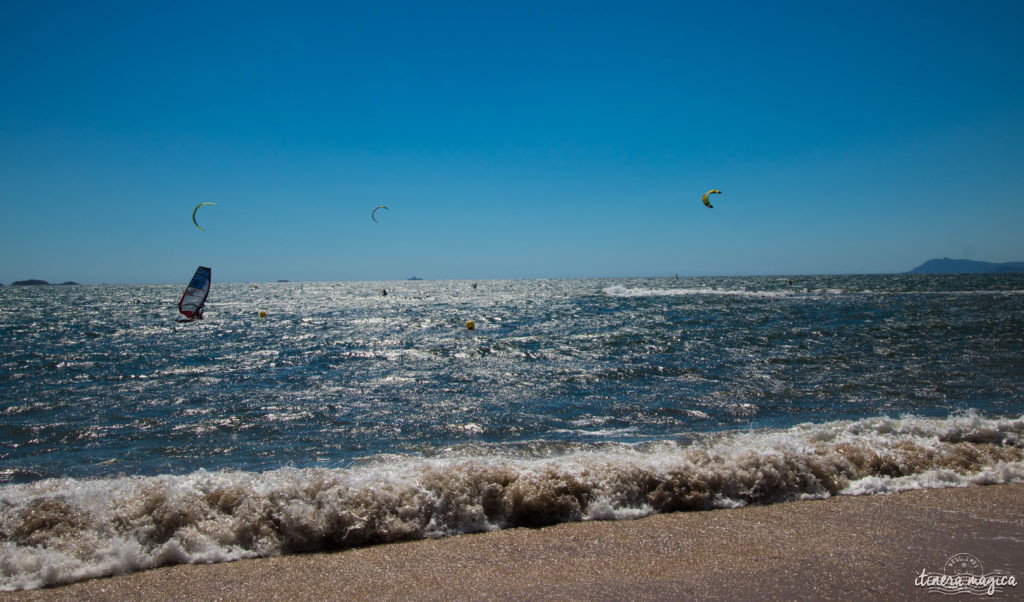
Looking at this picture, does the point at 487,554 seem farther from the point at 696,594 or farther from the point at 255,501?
the point at 255,501

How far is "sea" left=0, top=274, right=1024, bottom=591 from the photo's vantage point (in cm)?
535

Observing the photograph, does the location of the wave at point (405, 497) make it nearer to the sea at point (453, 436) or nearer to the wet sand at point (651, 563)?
the sea at point (453, 436)

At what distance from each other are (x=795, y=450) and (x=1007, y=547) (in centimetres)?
228

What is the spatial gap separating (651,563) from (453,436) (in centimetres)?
535

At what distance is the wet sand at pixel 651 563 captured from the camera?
420 centimetres

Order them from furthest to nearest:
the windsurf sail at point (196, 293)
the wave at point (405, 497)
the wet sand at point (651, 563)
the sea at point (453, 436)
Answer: the windsurf sail at point (196, 293), the sea at point (453, 436), the wave at point (405, 497), the wet sand at point (651, 563)

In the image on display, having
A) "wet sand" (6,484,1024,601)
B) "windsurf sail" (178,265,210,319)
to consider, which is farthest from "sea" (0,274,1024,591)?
"windsurf sail" (178,265,210,319)

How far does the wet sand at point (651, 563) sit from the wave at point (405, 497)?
230mm

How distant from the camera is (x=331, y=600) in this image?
416cm

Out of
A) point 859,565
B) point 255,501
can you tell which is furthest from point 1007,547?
point 255,501

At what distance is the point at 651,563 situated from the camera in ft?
15.2

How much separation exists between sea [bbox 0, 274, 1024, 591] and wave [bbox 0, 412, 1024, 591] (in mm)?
21

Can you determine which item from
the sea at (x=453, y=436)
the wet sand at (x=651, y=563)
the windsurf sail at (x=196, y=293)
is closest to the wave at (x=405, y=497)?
the sea at (x=453, y=436)

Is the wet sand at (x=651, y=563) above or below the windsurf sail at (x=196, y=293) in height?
below
